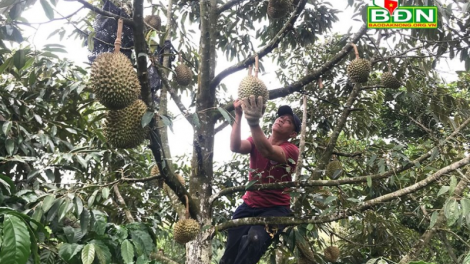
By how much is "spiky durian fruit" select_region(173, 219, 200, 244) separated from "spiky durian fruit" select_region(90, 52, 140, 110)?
2.45ft

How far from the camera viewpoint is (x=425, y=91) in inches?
112

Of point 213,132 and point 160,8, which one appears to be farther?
point 160,8

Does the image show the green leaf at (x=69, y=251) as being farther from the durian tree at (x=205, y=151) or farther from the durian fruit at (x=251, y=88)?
the durian fruit at (x=251, y=88)

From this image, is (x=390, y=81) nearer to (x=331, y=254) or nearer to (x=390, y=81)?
(x=390, y=81)

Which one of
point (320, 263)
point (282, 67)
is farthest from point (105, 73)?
point (282, 67)

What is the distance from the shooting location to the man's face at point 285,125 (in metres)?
2.49

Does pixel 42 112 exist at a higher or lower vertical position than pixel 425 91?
lower

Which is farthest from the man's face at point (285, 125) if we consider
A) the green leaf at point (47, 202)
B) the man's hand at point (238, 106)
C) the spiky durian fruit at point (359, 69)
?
the green leaf at point (47, 202)

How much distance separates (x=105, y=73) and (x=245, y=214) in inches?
54.8

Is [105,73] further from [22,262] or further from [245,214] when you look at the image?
[245,214]

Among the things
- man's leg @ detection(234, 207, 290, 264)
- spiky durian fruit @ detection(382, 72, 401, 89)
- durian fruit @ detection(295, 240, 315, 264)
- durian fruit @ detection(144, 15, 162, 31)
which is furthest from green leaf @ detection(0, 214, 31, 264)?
spiky durian fruit @ detection(382, 72, 401, 89)

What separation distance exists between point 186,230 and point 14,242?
40.3 inches

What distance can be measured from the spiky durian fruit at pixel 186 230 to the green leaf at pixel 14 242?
39.0 inches

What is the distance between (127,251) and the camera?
1325 mm
